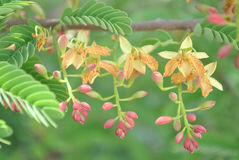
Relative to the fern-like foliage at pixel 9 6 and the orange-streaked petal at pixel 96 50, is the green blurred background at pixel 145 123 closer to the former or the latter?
the orange-streaked petal at pixel 96 50

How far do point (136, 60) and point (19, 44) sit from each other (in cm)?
36

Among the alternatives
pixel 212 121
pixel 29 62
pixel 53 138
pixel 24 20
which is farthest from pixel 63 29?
pixel 53 138

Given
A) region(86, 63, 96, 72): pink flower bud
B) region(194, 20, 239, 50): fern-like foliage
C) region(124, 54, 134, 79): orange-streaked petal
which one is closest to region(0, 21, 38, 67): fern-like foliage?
region(86, 63, 96, 72): pink flower bud

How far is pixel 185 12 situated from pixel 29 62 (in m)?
1.10

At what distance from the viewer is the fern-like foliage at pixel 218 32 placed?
1.00 m

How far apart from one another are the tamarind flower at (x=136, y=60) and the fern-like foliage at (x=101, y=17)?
0.28 ft

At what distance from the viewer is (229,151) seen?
1.65 meters

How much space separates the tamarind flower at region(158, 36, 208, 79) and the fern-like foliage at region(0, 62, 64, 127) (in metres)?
0.39

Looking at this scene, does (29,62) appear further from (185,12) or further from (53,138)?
(53,138)

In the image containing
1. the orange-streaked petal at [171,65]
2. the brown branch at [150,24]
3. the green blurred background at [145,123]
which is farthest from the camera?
the green blurred background at [145,123]

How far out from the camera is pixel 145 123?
2590 millimetres

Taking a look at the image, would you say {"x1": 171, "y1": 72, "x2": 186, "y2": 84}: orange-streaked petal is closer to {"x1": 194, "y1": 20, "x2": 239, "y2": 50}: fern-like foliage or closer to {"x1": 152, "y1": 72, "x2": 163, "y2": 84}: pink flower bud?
{"x1": 152, "y1": 72, "x2": 163, "y2": 84}: pink flower bud

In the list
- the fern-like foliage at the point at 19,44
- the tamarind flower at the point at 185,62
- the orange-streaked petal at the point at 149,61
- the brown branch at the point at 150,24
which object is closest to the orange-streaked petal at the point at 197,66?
the tamarind flower at the point at 185,62

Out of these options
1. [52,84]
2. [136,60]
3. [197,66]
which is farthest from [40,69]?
[197,66]
